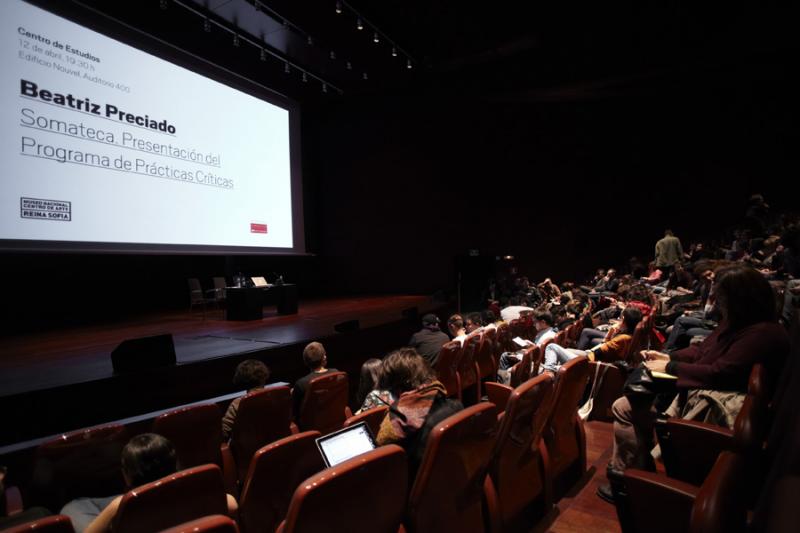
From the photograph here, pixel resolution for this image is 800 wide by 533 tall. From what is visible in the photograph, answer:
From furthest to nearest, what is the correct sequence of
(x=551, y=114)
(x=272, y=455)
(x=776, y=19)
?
(x=551, y=114)
(x=776, y=19)
(x=272, y=455)

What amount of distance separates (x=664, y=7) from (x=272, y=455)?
8889 mm

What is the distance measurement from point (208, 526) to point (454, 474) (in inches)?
32.1

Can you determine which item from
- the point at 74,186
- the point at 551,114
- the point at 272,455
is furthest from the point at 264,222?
the point at 551,114

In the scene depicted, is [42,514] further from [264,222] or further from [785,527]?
[264,222]

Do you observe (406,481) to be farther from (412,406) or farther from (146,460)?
(146,460)

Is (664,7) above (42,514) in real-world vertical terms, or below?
above

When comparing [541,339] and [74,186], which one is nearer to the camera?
[541,339]

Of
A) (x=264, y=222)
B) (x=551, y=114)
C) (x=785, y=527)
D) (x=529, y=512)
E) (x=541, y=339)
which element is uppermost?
(x=551, y=114)

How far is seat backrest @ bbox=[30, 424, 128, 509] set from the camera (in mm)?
1652

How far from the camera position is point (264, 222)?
301 inches

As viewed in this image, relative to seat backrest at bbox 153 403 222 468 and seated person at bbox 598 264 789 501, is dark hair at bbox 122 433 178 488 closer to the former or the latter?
seat backrest at bbox 153 403 222 468

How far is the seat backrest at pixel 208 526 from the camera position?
813 mm

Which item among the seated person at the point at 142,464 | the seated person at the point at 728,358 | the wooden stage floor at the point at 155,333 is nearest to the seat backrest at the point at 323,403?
the seated person at the point at 142,464

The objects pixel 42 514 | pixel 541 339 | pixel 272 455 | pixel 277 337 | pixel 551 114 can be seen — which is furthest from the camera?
pixel 551 114
